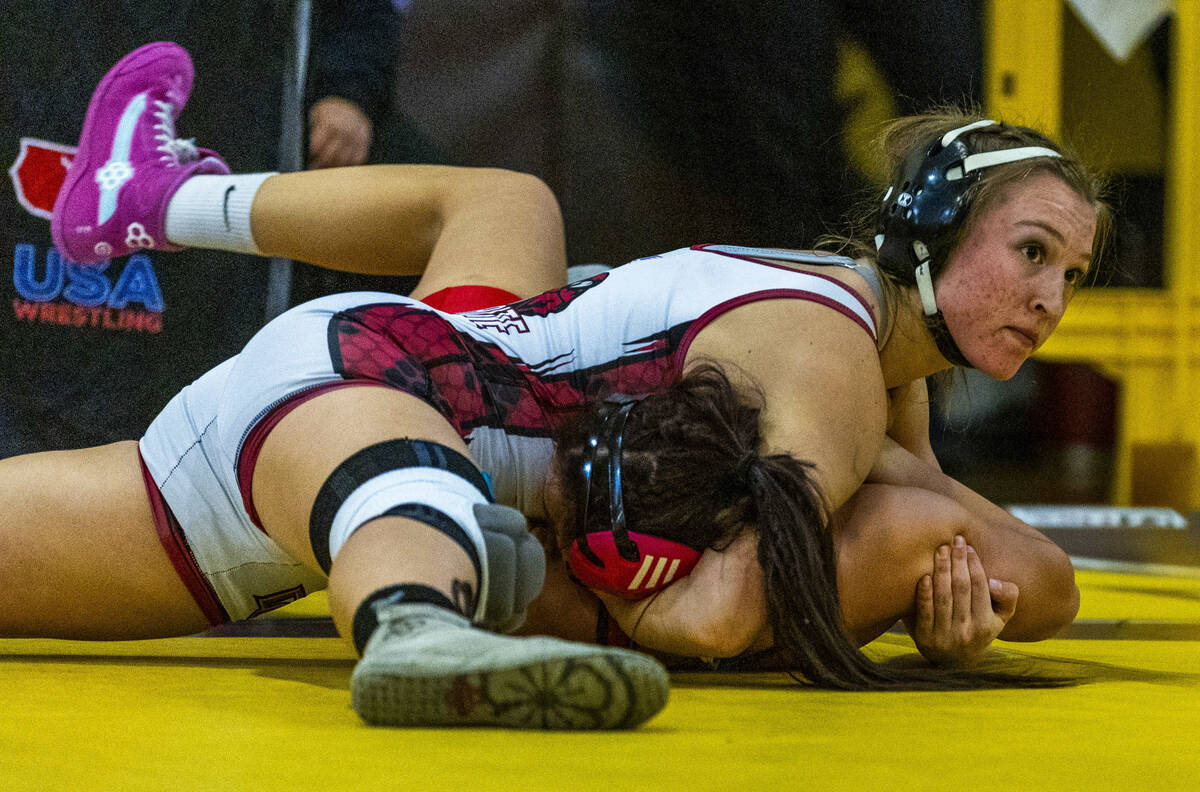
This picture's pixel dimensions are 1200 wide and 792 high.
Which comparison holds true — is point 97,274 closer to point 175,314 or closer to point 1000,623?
point 175,314

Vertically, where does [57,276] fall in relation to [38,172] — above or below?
below

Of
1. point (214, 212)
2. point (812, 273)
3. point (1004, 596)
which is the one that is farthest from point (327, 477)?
point (214, 212)

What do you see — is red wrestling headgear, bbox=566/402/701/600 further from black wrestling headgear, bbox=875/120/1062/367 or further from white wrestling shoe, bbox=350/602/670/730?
black wrestling headgear, bbox=875/120/1062/367

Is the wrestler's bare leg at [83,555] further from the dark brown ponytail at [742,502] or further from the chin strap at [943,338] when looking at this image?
the chin strap at [943,338]

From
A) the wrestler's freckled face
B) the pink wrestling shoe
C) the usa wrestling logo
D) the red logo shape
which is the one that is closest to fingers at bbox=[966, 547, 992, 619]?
the wrestler's freckled face

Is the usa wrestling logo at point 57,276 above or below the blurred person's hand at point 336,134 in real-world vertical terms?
below

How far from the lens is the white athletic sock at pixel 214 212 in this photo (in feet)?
7.09

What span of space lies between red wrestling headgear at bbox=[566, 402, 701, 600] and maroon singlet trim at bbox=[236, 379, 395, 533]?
8.7 inches

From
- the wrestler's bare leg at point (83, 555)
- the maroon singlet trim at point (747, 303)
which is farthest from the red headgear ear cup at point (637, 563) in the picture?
the wrestler's bare leg at point (83, 555)

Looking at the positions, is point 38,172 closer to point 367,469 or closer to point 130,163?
point 130,163

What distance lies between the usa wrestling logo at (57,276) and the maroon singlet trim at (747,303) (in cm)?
169

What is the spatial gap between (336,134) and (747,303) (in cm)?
170

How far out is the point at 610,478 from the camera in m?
1.24

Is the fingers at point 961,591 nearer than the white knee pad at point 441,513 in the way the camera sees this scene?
No
